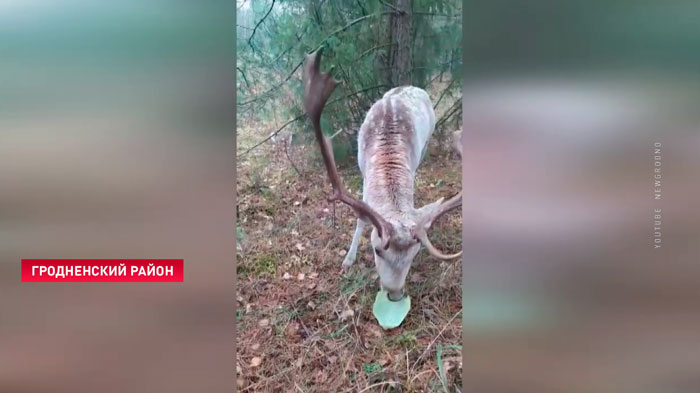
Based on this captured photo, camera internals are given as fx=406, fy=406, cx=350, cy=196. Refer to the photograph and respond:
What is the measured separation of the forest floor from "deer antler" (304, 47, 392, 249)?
4 cm

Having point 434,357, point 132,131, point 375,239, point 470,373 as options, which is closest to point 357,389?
point 434,357

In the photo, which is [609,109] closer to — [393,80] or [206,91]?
[393,80]

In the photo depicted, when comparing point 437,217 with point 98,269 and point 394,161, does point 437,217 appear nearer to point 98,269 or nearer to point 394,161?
point 394,161

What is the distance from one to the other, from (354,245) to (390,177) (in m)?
0.26

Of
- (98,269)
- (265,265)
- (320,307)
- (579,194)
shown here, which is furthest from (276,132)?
(579,194)

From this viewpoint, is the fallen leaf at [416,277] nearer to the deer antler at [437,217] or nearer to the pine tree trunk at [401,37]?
the deer antler at [437,217]

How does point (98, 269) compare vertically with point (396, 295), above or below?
above

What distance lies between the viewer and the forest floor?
1317 mm

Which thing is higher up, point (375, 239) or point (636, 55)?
point (636, 55)

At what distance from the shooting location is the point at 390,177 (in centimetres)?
136

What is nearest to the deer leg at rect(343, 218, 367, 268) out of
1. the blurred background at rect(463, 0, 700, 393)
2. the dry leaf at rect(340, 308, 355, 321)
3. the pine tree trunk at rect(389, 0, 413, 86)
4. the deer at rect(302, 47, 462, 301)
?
the deer at rect(302, 47, 462, 301)

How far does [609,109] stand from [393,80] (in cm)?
70

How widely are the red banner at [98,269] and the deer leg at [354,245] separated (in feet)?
1.73

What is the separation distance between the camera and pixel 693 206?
1338 mm
